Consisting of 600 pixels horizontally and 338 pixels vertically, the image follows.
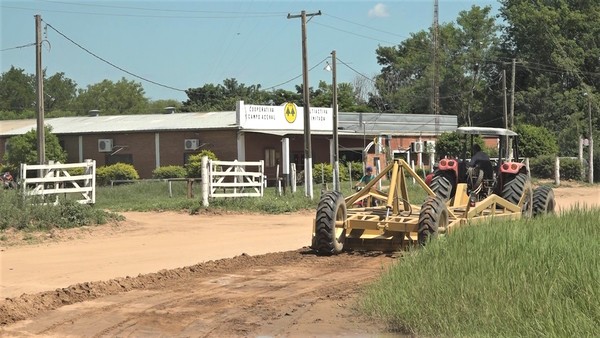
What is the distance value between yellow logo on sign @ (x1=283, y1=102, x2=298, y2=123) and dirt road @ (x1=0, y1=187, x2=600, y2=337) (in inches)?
1156

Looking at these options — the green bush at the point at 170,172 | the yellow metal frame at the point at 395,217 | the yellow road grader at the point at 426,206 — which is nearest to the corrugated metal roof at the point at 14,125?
the green bush at the point at 170,172

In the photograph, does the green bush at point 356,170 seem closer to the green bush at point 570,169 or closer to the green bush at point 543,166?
the green bush at point 543,166

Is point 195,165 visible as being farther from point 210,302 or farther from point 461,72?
point 461,72

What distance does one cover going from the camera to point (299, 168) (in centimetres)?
4922

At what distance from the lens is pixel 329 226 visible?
41.9 feet

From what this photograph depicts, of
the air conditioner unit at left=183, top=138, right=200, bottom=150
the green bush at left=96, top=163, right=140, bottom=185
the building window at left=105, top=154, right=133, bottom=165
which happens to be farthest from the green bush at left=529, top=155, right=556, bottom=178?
the building window at left=105, top=154, right=133, bottom=165

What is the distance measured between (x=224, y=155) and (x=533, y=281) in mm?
38420

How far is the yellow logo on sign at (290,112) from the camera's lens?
46438 mm

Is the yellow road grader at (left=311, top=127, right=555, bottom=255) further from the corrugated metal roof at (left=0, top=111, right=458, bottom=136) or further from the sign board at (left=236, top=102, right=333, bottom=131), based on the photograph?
the corrugated metal roof at (left=0, top=111, right=458, bottom=136)

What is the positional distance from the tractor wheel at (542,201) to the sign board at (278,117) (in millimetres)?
28042

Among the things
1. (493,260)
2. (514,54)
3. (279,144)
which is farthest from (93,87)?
(493,260)

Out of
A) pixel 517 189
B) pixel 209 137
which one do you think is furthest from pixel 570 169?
pixel 517 189

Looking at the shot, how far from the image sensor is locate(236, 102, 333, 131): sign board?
145ft

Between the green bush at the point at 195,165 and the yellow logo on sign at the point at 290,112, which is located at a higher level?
the yellow logo on sign at the point at 290,112
